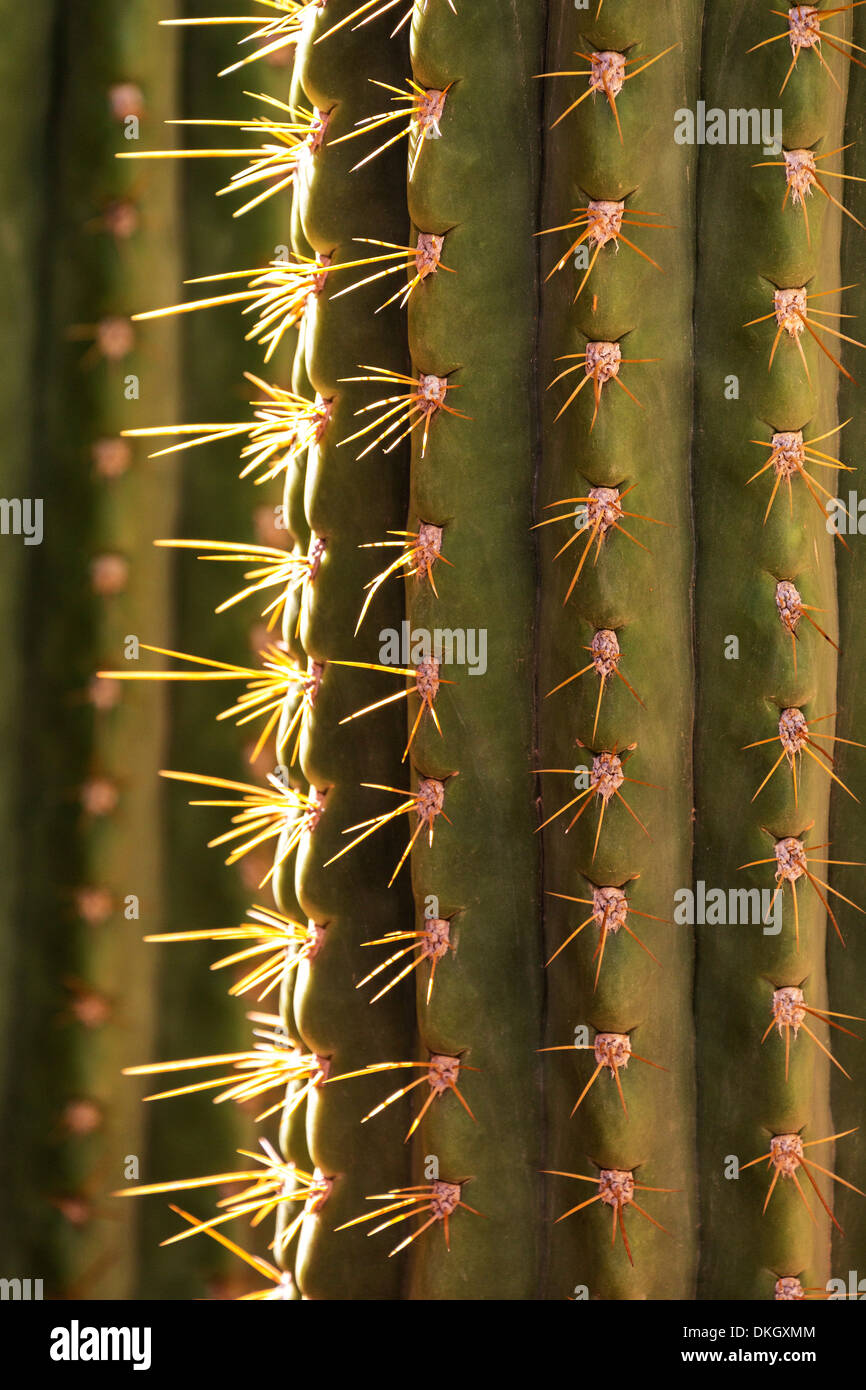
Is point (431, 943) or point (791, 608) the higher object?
Answer: point (791, 608)

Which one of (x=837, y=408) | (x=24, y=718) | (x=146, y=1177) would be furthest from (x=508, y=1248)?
(x=24, y=718)

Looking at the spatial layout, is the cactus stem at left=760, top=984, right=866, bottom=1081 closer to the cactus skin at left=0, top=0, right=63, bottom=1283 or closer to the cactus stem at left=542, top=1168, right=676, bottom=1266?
the cactus stem at left=542, top=1168, right=676, bottom=1266

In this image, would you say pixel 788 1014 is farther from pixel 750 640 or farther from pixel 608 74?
pixel 608 74

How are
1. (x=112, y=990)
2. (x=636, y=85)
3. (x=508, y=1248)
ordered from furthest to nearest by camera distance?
(x=112, y=990), (x=508, y=1248), (x=636, y=85)

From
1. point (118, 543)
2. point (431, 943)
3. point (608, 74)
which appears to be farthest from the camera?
point (118, 543)

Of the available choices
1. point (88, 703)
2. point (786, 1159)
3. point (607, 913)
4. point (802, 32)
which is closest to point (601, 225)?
point (802, 32)

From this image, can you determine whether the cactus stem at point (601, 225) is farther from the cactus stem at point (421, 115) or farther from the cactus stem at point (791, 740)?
the cactus stem at point (791, 740)
